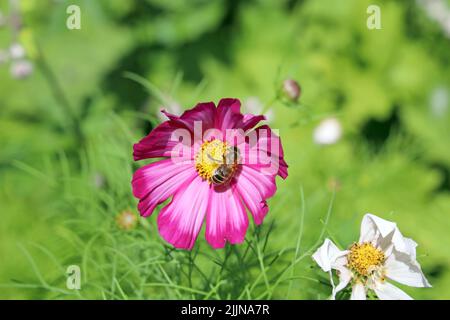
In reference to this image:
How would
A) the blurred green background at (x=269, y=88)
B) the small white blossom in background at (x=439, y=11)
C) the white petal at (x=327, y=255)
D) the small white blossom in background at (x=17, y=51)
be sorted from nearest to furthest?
the white petal at (x=327, y=255), the small white blossom in background at (x=17, y=51), the blurred green background at (x=269, y=88), the small white blossom in background at (x=439, y=11)

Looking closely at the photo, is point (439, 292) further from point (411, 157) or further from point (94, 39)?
point (94, 39)

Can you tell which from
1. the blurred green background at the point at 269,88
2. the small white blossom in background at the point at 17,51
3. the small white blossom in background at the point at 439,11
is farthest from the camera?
the small white blossom in background at the point at 439,11

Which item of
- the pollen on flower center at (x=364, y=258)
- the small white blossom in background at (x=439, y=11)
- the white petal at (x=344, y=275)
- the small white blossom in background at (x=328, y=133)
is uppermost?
the small white blossom in background at (x=439, y=11)

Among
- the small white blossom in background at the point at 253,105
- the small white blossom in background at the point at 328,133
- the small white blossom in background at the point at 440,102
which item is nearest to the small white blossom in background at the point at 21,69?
the small white blossom in background at the point at 253,105

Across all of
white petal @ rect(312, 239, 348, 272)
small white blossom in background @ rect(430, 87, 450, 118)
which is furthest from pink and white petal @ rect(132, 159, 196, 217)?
small white blossom in background @ rect(430, 87, 450, 118)

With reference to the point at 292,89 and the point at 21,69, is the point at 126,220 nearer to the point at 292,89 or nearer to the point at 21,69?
the point at 292,89

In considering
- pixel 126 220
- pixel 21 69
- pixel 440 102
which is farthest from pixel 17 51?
pixel 440 102

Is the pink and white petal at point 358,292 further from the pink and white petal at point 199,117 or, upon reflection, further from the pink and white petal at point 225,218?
the pink and white petal at point 199,117
